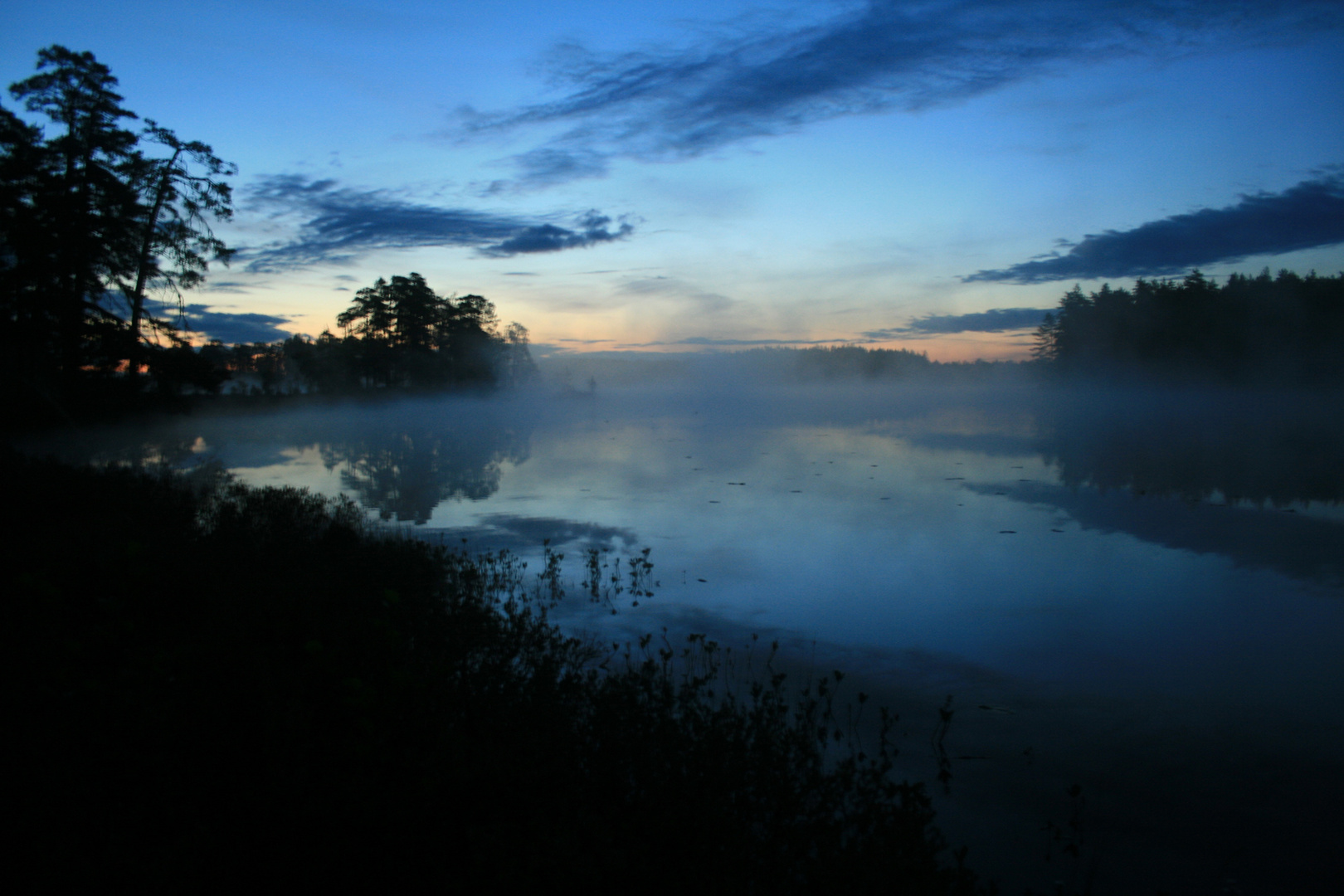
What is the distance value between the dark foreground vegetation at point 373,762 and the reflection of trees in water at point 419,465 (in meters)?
12.1

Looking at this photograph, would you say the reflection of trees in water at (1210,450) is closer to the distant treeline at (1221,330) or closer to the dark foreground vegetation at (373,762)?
the distant treeline at (1221,330)

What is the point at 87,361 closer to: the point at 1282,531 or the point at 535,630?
the point at 535,630

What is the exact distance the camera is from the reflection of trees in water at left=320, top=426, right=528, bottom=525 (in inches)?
848

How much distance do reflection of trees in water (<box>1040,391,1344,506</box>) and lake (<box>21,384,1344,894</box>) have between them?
30cm

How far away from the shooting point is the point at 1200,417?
57438 mm

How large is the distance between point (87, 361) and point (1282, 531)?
146 feet

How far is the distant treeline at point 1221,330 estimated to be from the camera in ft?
240

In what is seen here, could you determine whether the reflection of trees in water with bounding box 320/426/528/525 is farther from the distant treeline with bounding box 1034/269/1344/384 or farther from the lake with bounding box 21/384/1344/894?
the distant treeline with bounding box 1034/269/1344/384

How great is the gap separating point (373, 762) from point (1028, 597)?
11.9m

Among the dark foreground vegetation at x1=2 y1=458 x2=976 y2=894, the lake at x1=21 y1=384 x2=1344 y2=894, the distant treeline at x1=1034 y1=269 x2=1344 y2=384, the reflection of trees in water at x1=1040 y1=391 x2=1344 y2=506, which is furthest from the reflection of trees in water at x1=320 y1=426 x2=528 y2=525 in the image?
the distant treeline at x1=1034 y1=269 x2=1344 y2=384

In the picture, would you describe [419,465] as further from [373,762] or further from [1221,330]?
[1221,330]

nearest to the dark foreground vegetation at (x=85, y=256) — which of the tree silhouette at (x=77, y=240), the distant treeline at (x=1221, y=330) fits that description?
the tree silhouette at (x=77, y=240)

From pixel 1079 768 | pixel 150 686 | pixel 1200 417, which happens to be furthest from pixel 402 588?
pixel 1200 417

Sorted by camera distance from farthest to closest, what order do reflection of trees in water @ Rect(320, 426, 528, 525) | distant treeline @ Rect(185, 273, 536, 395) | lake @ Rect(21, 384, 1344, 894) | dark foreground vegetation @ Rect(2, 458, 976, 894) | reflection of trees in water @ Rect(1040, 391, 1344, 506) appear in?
distant treeline @ Rect(185, 273, 536, 395) → reflection of trees in water @ Rect(1040, 391, 1344, 506) → reflection of trees in water @ Rect(320, 426, 528, 525) → lake @ Rect(21, 384, 1344, 894) → dark foreground vegetation @ Rect(2, 458, 976, 894)
